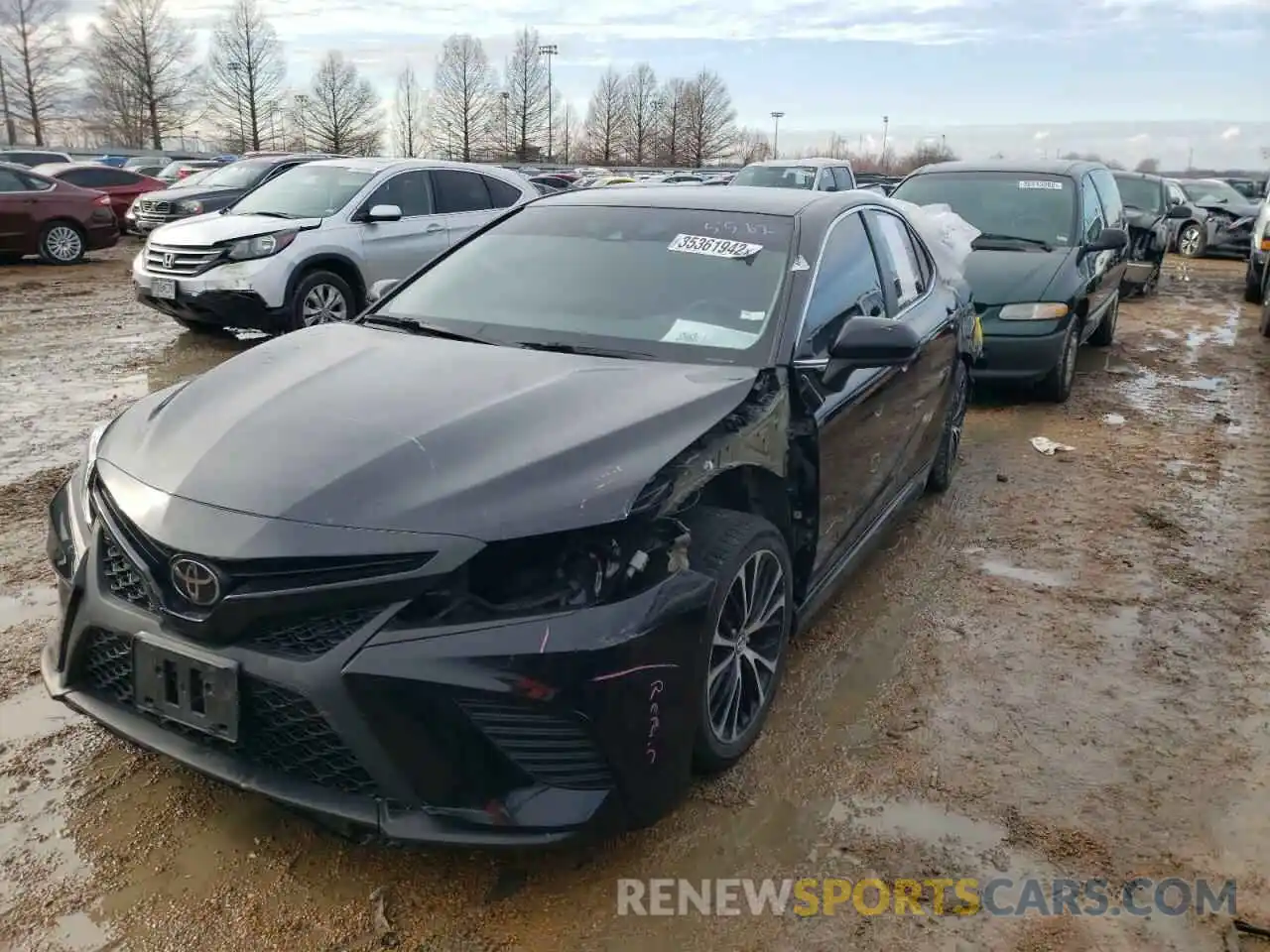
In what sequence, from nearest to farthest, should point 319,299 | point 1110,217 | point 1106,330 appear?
1. point 319,299
2. point 1110,217
3. point 1106,330

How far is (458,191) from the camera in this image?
10.2m

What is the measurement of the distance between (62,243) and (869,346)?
1605cm

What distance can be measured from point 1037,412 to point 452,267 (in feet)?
17.1

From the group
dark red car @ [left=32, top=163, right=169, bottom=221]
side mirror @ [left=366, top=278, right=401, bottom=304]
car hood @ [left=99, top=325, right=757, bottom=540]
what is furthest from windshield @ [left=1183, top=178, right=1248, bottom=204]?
car hood @ [left=99, top=325, right=757, bottom=540]

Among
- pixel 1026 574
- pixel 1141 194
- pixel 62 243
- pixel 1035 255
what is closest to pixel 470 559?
pixel 1026 574

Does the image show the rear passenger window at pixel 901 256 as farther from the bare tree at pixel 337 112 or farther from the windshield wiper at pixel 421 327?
the bare tree at pixel 337 112

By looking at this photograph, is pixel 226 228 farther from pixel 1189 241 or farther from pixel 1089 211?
pixel 1189 241

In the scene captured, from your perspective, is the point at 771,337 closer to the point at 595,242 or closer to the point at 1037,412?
the point at 595,242

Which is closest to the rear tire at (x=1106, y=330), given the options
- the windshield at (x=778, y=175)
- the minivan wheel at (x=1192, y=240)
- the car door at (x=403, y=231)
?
the windshield at (x=778, y=175)

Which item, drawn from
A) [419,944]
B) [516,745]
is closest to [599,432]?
[516,745]

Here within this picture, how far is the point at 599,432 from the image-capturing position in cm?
255

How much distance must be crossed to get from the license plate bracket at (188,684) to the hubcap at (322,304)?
269 inches

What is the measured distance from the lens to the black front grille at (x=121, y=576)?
7.72 feet

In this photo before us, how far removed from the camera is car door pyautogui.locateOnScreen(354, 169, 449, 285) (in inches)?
367
